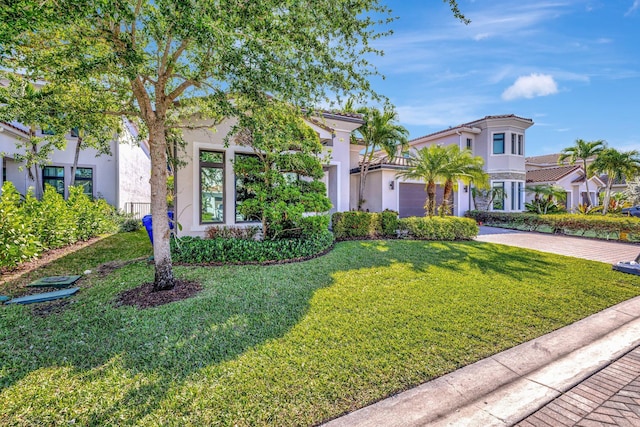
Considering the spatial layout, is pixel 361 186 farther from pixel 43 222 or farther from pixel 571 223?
pixel 43 222

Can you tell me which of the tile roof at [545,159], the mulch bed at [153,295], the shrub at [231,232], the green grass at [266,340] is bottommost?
the green grass at [266,340]

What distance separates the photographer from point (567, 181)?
2455cm

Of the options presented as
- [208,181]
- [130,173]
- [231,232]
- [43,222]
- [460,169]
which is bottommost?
[231,232]

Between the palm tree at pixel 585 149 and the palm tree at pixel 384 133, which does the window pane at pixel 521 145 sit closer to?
the palm tree at pixel 585 149

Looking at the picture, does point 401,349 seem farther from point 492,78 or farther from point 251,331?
point 492,78

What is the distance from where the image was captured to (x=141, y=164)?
21672mm

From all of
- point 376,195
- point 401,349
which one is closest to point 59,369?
point 401,349

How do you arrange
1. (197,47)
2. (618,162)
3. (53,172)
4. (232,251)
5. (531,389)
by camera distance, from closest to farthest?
(531,389), (197,47), (232,251), (53,172), (618,162)

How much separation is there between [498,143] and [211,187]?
70.0 feet

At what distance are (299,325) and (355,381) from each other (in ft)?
4.66

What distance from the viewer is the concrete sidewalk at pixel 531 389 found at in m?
2.59

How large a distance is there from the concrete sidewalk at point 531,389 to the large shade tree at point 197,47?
496 cm

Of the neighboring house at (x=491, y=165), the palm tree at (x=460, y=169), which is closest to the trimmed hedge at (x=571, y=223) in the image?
the neighboring house at (x=491, y=165)

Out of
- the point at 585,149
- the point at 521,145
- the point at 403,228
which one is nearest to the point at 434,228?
the point at 403,228
